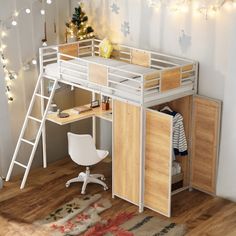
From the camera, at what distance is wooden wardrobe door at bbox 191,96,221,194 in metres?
5.47

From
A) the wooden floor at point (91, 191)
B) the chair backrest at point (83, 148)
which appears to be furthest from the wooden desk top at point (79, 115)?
the wooden floor at point (91, 191)

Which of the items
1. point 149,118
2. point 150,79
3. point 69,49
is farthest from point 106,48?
point 149,118

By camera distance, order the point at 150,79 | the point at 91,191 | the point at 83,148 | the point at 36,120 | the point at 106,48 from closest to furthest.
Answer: the point at 150,79 → the point at 83,148 → the point at 91,191 → the point at 36,120 → the point at 106,48

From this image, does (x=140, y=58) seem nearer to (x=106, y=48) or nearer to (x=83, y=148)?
(x=106, y=48)

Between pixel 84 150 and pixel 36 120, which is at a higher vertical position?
pixel 36 120

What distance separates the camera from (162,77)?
516 cm

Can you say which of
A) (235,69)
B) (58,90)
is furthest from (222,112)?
(58,90)

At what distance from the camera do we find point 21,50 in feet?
19.9

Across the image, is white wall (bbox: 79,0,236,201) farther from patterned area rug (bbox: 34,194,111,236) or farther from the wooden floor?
patterned area rug (bbox: 34,194,111,236)

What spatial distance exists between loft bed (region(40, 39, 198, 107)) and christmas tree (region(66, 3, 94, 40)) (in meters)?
0.10

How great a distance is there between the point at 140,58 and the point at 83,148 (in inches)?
45.9

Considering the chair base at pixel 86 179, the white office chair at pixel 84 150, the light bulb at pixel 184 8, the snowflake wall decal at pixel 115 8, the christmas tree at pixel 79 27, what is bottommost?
the chair base at pixel 86 179

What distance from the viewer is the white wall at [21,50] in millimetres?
5961

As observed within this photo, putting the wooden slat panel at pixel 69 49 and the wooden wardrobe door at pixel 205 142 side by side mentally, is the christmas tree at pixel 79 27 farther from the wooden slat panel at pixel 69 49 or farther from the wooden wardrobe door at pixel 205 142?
the wooden wardrobe door at pixel 205 142
